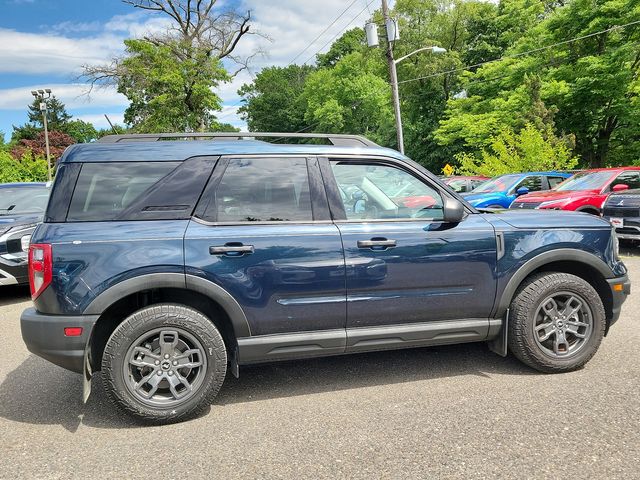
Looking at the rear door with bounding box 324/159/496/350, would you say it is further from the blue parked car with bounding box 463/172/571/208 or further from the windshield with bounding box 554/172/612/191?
the blue parked car with bounding box 463/172/571/208

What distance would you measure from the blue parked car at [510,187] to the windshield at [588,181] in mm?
1544

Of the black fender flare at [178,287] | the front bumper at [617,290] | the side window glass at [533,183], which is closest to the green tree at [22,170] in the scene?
the side window glass at [533,183]

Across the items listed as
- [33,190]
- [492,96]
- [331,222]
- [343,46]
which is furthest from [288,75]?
[331,222]

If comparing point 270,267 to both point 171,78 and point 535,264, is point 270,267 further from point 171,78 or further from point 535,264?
point 171,78

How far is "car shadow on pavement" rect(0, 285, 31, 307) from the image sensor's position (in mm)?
7331

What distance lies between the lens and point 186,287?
3.22 m

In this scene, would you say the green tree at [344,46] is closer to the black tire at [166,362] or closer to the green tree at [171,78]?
the green tree at [171,78]

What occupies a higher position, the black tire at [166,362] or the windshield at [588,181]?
the windshield at [588,181]

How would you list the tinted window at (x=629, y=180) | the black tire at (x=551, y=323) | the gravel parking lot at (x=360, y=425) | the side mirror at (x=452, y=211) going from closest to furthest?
1. the gravel parking lot at (x=360, y=425)
2. the side mirror at (x=452, y=211)
3. the black tire at (x=551, y=323)
4. the tinted window at (x=629, y=180)

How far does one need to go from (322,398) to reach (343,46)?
68.4m

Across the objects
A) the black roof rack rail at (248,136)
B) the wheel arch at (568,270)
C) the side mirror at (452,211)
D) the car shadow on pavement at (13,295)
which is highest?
the black roof rack rail at (248,136)

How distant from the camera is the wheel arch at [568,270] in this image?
375 centimetres

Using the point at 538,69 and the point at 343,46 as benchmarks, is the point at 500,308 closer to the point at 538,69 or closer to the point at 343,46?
the point at 538,69

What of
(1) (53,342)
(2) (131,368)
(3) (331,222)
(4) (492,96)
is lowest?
(2) (131,368)
